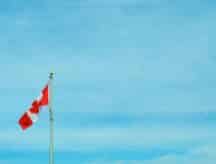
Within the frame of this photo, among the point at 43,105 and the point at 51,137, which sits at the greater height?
the point at 43,105

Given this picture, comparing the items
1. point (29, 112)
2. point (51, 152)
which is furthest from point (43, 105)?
point (51, 152)

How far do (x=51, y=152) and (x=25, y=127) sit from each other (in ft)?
14.2

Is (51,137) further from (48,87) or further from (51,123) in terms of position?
(48,87)

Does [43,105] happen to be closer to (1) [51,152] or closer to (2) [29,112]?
(2) [29,112]

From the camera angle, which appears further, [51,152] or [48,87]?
[48,87]

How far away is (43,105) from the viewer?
64.8 metres

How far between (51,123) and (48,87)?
17.5 feet

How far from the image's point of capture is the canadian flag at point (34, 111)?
63.2 m

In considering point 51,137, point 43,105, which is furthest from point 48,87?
point 51,137

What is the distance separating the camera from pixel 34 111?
211 feet

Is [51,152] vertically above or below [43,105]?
below

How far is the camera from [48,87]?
65.4 m

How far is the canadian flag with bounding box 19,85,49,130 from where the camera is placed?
63.2 metres

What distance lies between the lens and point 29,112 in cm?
6431
